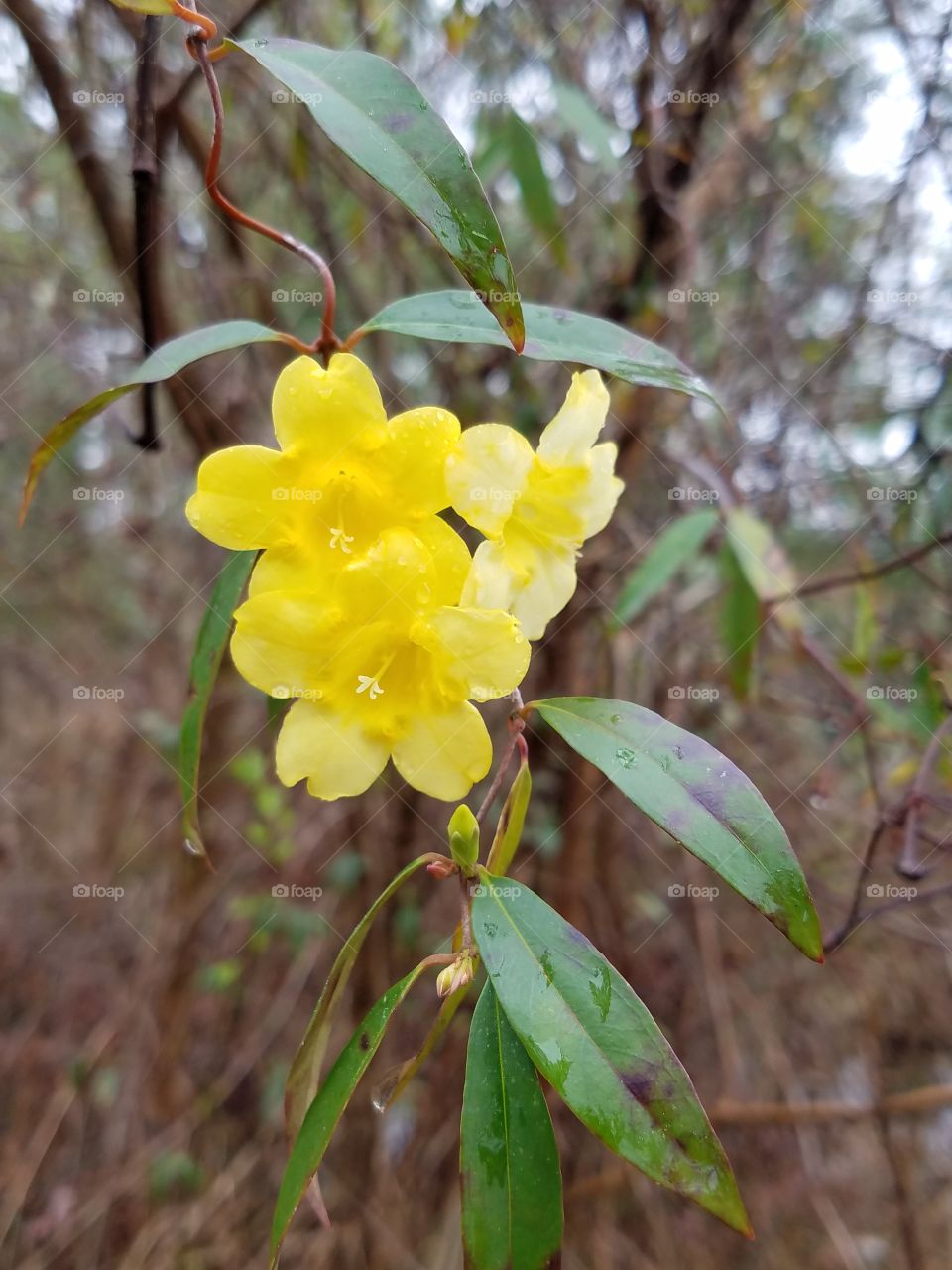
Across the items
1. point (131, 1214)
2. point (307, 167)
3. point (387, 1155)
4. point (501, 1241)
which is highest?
point (307, 167)

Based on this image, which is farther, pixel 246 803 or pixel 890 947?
pixel 890 947

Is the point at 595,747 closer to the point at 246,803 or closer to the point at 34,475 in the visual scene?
the point at 34,475

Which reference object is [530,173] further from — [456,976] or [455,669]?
[456,976]

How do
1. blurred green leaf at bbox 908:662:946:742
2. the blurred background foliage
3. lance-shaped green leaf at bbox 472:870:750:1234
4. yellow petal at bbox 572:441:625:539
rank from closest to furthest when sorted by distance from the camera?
lance-shaped green leaf at bbox 472:870:750:1234 → yellow petal at bbox 572:441:625:539 → blurred green leaf at bbox 908:662:946:742 → the blurred background foliage

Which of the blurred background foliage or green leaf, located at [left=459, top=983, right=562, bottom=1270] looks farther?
the blurred background foliage

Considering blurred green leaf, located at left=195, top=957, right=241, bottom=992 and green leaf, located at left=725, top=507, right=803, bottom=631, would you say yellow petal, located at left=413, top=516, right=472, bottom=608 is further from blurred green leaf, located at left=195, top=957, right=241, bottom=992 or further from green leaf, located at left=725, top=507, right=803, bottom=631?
blurred green leaf, located at left=195, top=957, right=241, bottom=992

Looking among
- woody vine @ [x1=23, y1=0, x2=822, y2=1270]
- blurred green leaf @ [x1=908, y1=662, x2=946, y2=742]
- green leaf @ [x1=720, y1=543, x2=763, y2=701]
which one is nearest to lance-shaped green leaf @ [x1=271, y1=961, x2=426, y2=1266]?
woody vine @ [x1=23, y1=0, x2=822, y2=1270]

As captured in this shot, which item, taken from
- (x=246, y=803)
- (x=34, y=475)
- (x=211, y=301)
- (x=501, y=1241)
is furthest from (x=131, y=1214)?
(x=211, y=301)

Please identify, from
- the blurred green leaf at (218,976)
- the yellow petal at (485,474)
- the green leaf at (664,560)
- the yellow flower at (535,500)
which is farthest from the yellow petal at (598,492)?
the blurred green leaf at (218,976)
